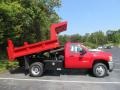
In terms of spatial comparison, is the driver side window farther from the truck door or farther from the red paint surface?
the red paint surface

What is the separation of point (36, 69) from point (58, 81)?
2166mm

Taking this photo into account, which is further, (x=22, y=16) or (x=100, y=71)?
(x=22, y=16)

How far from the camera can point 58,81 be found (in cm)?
1675

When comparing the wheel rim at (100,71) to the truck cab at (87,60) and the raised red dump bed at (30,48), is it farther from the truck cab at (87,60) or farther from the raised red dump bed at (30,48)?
the raised red dump bed at (30,48)

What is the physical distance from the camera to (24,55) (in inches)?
733

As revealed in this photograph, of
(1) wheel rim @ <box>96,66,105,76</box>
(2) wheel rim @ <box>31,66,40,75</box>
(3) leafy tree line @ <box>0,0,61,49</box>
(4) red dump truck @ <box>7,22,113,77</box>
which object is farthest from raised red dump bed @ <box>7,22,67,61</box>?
(3) leafy tree line @ <box>0,0,61,49</box>

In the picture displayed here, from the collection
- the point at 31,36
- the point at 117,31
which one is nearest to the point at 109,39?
the point at 117,31

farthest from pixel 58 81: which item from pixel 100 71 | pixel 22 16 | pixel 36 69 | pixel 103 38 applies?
pixel 103 38

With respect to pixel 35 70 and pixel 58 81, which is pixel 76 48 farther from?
pixel 58 81

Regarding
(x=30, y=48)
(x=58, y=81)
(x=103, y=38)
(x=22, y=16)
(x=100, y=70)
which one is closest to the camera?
(x=58, y=81)

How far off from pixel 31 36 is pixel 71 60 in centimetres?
1840

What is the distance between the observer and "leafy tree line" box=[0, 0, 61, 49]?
79.2 ft

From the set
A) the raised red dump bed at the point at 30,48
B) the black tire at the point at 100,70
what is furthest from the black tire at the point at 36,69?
the black tire at the point at 100,70

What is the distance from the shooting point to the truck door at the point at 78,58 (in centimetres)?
1855
